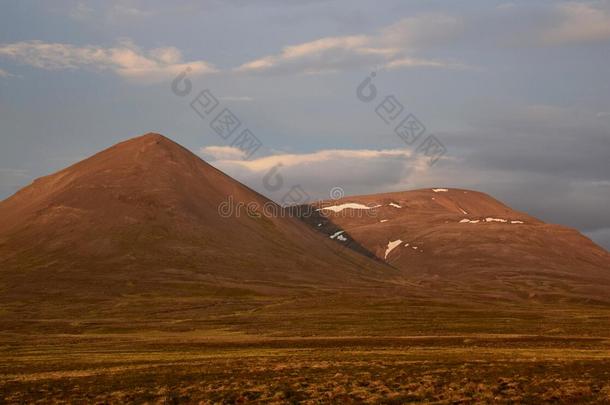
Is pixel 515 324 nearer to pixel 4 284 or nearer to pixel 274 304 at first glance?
pixel 274 304

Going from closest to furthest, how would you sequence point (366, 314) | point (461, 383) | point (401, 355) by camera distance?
point (461, 383), point (401, 355), point (366, 314)

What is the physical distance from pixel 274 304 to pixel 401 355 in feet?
336

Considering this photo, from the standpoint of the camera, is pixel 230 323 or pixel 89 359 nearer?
pixel 89 359

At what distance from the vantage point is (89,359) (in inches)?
2154

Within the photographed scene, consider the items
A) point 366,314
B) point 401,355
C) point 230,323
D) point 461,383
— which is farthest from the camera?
point 366,314

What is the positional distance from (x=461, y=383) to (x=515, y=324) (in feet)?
222

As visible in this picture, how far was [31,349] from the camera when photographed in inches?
2667

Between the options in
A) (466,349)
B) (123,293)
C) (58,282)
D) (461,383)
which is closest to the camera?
(461,383)

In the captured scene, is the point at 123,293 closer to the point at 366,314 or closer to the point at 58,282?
the point at 58,282

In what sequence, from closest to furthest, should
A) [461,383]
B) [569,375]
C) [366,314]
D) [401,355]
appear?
[461,383] < [569,375] < [401,355] < [366,314]

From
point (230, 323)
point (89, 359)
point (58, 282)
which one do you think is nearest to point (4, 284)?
point (58, 282)

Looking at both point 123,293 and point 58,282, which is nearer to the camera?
point 123,293

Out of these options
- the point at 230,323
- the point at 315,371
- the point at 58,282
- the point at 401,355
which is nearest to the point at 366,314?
the point at 230,323

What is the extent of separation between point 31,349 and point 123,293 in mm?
111333
